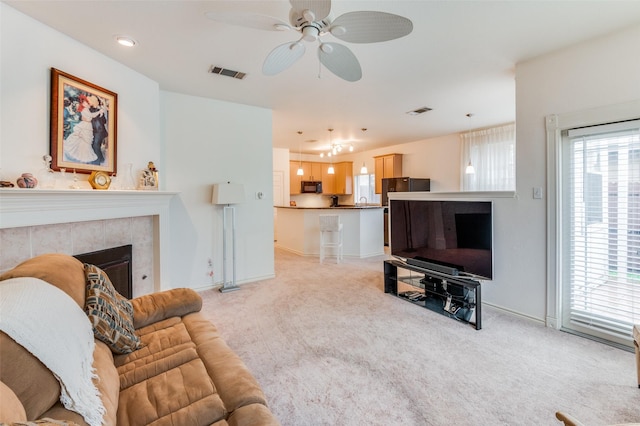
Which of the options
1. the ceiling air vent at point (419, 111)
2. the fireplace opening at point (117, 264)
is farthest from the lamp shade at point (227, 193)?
the ceiling air vent at point (419, 111)

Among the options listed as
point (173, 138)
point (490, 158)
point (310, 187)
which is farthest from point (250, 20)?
point (310, 187)

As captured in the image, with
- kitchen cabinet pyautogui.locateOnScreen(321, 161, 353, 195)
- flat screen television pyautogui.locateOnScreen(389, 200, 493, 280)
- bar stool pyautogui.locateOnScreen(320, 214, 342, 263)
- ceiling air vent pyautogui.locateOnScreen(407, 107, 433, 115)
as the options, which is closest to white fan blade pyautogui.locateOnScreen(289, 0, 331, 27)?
flat screen television pyautogui.locateOnScreen(389, 200, 493, 280)

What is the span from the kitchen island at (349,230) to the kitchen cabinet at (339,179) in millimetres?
2625

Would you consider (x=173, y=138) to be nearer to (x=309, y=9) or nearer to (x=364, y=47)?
(x=364, y=47)

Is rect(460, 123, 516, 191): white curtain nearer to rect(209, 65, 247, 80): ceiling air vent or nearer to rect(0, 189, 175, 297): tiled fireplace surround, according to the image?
rect(209, 65, 247, 80): ceiling air vent

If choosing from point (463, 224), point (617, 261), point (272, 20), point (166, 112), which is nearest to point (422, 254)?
point (463, 224)

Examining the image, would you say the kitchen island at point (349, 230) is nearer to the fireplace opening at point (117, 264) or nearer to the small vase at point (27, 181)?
the fireplace opening at point (117, 264)

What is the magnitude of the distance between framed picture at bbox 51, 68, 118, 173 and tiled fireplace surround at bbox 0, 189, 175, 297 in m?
0.34

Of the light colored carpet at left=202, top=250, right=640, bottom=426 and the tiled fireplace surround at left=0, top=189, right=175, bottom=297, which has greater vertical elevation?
the tiled fireplace surround at left=0, top=189, right=175, bottom=297

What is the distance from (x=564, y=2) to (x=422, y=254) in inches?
102

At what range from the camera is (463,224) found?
3.12 m

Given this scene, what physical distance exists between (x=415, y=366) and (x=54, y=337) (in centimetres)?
215

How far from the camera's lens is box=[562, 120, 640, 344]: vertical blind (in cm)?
232

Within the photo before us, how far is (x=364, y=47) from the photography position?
2.57 m
